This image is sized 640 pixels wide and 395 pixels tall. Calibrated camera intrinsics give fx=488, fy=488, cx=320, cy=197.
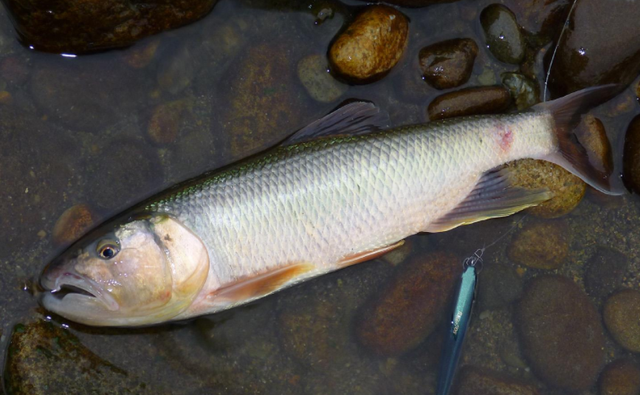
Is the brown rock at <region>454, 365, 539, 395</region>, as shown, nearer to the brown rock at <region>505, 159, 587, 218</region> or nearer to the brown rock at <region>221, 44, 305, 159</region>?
the brown rock at <region>505, 159, 587, 218</region>

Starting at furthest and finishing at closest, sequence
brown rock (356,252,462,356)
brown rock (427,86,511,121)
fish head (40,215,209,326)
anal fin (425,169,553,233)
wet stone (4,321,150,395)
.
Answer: brown rock (356,252,462,356), brown rock (427,86,511,121), anal fin (425,169,553,233), wet stone (4,321,150,395), fish head (40,215,209,326)

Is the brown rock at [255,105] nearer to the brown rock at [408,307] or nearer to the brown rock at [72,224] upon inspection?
the brown rock at [72,224]

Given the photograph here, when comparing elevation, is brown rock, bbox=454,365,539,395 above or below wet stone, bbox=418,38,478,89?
below

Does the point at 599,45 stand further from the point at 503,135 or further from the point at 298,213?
the point at 298,213

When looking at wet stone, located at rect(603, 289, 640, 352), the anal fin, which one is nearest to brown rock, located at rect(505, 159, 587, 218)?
the anal fin

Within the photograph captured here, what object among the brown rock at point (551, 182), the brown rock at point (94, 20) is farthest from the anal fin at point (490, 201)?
the brown rock at point (94, 20)

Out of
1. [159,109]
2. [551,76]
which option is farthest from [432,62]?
[159,109]

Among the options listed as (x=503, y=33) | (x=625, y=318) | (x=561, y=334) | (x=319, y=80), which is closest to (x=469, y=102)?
(x=503, y=33)
